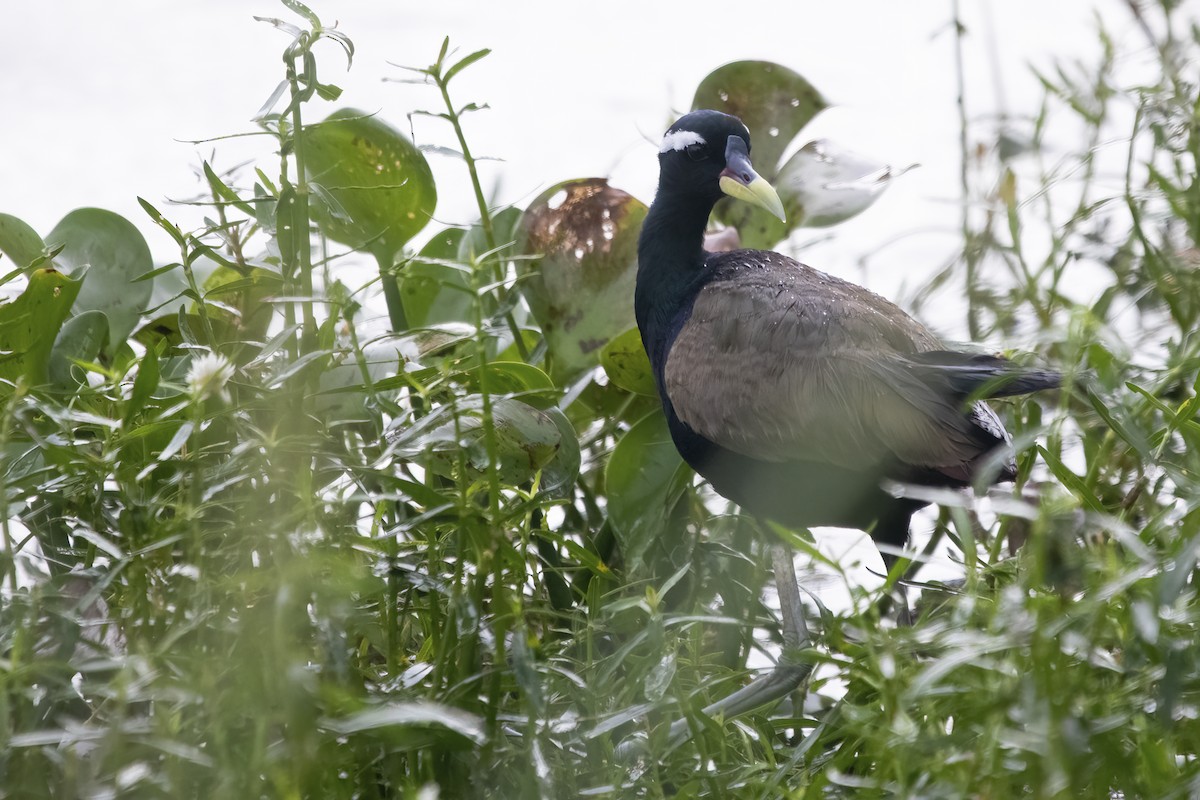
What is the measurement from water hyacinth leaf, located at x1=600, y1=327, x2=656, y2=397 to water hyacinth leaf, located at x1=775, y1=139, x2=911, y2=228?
441mm

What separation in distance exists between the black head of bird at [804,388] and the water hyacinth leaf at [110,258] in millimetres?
804

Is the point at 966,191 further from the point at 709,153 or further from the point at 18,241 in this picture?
the point at 18,241

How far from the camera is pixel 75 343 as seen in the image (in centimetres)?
177

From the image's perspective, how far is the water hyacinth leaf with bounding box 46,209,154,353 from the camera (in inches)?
77.9

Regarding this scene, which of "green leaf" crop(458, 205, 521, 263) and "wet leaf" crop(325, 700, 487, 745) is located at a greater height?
"green leaf" crop(458, 205, 521, 263)

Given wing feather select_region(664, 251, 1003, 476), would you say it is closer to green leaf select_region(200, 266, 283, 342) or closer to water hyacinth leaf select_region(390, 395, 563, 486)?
water hyacinth leaf select_region(390, 395, 563, 486)

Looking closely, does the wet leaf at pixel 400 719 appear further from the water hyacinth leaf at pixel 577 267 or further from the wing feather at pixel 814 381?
the water hyacinth leaf at pixel 577 267

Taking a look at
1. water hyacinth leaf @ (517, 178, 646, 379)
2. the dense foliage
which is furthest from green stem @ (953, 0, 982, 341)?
water hyacinth leaf @ (517, 178, 646, 379)

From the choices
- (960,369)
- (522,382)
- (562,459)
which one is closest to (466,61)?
(522,382)

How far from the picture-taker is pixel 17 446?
1.66m

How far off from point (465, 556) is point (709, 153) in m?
1.15

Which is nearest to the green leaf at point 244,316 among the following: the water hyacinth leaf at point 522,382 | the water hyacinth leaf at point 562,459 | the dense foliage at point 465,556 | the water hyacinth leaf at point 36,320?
the dense foliage at point 465,556

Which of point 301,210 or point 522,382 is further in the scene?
point 522,382

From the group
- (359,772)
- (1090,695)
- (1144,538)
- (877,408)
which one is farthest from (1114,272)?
(359,772)
